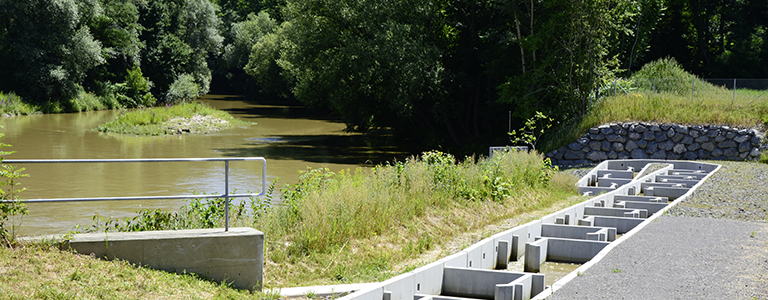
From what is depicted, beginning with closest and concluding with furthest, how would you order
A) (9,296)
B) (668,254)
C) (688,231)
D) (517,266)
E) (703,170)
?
(9,296)
(668,254)
(517,266)
(688,231)
(703,170)

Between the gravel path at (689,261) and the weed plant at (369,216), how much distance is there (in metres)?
2.33

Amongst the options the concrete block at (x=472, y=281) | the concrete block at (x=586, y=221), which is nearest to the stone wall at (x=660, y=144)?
the concrete block at (x=586, y=221)

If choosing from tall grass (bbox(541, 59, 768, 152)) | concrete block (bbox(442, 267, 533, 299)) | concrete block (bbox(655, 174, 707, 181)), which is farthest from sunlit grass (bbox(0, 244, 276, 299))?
tall grass (bbox(541, 59, 768, 152))

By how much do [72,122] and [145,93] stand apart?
1698cm

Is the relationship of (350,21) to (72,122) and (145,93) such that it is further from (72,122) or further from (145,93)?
(145,93)

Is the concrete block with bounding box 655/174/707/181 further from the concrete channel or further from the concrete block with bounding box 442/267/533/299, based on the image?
the concrete block with bounding box 442/267/533/299

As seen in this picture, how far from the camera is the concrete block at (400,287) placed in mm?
6398

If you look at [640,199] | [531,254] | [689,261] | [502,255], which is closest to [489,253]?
[502,255]

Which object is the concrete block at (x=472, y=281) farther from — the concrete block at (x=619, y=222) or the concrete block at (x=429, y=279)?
the concrete block at (x=619, y=222)

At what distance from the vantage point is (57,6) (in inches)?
1677

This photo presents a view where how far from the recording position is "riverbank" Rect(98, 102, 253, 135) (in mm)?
32969

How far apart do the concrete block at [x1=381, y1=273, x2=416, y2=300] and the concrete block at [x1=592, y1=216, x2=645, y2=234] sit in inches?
208

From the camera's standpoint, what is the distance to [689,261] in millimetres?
7750

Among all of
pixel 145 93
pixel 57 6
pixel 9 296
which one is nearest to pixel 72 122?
pixel 57 6
